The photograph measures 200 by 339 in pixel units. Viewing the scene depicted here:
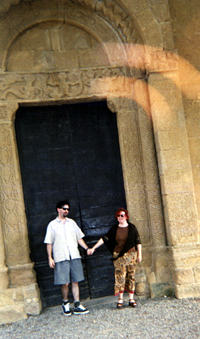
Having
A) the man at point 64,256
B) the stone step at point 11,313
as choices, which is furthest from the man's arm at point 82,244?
the stone step at point 11,313

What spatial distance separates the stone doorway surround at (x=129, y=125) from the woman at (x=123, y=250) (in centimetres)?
56

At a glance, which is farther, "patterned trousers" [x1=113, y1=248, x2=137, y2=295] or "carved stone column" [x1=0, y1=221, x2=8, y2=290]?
"carved stone column" [x1=0, y1=221, x2=8, y2=290]

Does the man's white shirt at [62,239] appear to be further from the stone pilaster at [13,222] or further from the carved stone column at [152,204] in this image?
the carved stone column at [152,204]

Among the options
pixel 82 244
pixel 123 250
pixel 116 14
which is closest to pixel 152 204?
pixel 123 250

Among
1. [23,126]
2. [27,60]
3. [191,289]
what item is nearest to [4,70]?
[27,60]

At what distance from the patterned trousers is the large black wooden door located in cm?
83

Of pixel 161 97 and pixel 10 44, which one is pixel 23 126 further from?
pixel 161 97

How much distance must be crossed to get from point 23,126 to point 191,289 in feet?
11.8

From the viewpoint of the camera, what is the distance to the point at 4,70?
6852mm

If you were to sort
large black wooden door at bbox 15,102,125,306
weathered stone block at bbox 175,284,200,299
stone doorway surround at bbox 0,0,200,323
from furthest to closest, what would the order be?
large black wooden door at bbox 15,102,125,306 → stone doorway surround at bbox 0,0,200,323 → weathered stone block at bbox 175,284,200,299

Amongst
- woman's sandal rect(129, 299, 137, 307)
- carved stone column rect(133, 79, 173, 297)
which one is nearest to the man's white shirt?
woman's sandal rect(129, 299, 137, 307)

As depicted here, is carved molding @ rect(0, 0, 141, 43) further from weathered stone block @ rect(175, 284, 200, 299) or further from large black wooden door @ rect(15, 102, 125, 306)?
weathered stone block @ rect(175, 284, 200, 299)

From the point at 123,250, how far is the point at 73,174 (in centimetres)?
160

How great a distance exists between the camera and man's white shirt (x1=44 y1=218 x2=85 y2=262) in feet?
20.7
